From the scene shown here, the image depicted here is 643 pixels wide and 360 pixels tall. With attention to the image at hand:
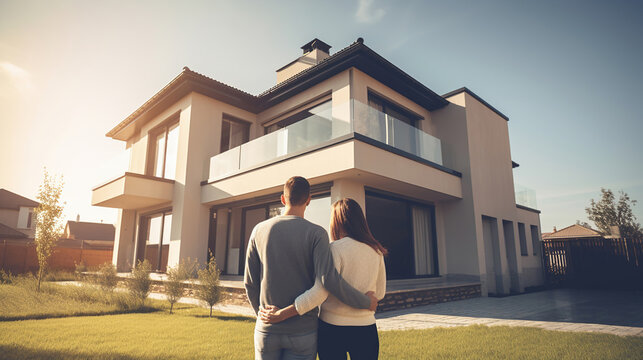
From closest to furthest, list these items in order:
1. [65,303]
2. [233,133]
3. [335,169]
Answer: [65,303] → [335,169] → [233,133]

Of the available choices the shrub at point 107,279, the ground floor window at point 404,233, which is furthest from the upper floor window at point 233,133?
the ground floor window at point 404,233

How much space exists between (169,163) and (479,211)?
36.5 feet

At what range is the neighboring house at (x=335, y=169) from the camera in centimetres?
910

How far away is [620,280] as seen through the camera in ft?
43.2

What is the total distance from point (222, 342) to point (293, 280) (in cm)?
353

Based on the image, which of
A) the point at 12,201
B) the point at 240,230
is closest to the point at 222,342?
the point at 240,230

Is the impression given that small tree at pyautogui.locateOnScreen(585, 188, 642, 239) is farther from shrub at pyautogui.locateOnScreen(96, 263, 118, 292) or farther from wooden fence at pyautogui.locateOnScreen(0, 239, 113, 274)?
wooden fence at pyautogui.locateOnScreen(0, 239, 113, 274)

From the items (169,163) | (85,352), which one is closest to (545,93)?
(169,163)

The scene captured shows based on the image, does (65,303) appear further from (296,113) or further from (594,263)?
(594,263)

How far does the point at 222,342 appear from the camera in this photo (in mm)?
4656

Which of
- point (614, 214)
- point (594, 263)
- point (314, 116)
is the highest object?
point (314, 116)

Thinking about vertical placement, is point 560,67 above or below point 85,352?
above

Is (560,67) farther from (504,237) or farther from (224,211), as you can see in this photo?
(224,211)

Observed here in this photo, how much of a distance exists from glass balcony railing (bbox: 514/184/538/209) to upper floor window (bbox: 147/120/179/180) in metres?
13.7
